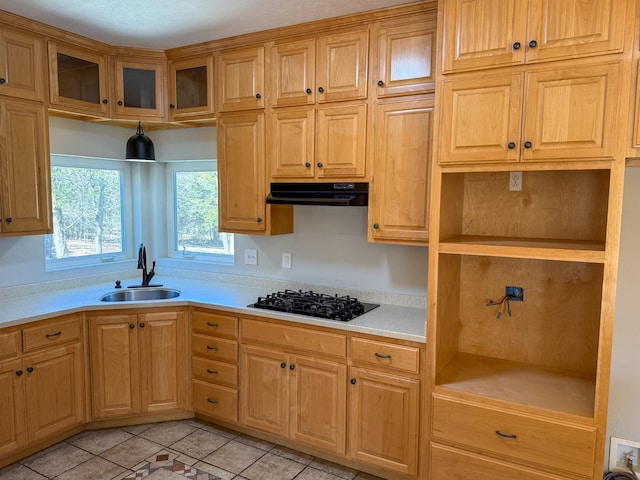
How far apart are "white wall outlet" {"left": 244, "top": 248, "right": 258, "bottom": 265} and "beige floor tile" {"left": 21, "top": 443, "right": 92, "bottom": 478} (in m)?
1.63

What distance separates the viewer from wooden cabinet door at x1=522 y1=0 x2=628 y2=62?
5.85ft

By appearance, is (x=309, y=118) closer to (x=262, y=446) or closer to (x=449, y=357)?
(x=449, y=357)

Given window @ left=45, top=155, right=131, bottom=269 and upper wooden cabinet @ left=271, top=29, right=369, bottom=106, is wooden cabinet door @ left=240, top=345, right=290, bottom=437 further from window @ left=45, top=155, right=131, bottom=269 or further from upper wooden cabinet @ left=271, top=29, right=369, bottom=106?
window @ left=45, top=155, right=131, bottom=269

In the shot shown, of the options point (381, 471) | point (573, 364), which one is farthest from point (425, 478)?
point (573, 364)

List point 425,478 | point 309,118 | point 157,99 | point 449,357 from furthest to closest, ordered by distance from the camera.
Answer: point 157,99 → point 309,118 → point 449,357 → point 425,478

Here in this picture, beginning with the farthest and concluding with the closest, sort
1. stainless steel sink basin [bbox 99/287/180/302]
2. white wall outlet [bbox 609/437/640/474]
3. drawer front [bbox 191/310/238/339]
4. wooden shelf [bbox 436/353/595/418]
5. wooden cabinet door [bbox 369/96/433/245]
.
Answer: stainless steel sink basin [bbox 99/287/180/302] < drawer front [bbox 191/310/238/339] < wooden cabinet door [bbox 369/96/433/245] < white wall outlet [bbox 609/437/640/474] < wooden shelf [bbox 436/353/595/418]

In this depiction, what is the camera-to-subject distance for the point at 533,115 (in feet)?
6.39

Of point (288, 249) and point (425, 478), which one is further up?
point (288, 249)

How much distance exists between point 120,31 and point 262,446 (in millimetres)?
2820

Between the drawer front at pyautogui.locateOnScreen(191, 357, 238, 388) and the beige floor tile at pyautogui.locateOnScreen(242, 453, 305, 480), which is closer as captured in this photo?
the beige floor tile at pyautogui.locateOnScreen(242, 453, 305, 480)

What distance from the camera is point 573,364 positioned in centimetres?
234

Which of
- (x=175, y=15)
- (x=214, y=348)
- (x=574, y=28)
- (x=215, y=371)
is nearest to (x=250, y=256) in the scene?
(x=214, y=348)

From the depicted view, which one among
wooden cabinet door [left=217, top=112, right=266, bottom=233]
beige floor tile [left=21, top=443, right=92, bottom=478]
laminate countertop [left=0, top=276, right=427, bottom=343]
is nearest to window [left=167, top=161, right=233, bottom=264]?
laminate countertop [left=0, top=276, right=427, bottom=343]

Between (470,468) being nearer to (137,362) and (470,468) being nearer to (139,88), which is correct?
(137,362)
